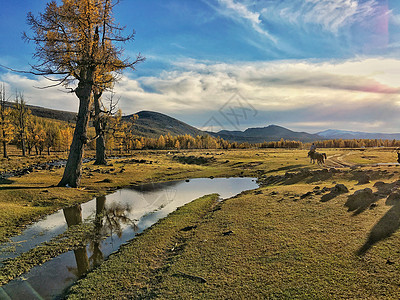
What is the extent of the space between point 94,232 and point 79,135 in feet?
45.4

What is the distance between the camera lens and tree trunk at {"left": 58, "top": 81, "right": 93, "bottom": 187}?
2425 cm

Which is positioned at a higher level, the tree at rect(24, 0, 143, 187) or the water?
the tree at rect(24, 0, 143, 187)

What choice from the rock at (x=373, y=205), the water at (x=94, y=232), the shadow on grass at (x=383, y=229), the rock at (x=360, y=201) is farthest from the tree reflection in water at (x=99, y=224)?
the rock at (x=373, y=205)

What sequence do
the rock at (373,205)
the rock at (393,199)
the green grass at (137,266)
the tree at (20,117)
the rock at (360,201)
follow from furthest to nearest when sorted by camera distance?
the tree at (20,117) → the rock at (360,201) → the rock at (393,199) → the rock at (373,205) → the green grass at (137,266)

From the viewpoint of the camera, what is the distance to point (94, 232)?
14.2 m

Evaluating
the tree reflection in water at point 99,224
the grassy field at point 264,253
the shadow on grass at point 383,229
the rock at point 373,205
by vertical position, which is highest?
the rock at point 373,205

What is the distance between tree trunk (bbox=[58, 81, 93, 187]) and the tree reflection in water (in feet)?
15.6

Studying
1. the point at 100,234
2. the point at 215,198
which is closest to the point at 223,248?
the point at 100,234

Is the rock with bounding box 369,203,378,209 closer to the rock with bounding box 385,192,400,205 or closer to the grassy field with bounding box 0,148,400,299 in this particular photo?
the grassy field with bounding box 0,148,400,299

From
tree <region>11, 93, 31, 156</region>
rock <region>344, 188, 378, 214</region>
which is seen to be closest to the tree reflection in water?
rock <region>344, 188, 378, 214</region>

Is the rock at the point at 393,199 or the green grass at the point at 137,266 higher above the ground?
the rock at the point at 393,199

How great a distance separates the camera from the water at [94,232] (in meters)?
8.80

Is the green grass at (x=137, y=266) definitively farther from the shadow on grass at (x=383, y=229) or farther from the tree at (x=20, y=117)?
the tree at (x=20, y=117)

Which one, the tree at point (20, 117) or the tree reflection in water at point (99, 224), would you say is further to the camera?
the tree at point (20, 117)
